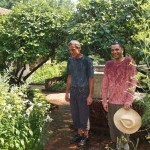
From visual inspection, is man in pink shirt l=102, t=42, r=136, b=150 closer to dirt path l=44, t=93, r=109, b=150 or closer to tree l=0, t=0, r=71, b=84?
dirt path l=44, t=93, r=109, b=150

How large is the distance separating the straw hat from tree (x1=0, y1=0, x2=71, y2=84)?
470 centimetres

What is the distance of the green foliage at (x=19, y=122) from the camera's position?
435cm

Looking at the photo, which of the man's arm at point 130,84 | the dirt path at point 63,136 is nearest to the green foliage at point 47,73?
the dirt path at point 63,136

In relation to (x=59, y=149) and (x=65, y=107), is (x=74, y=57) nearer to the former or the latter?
(x=59, y=149)

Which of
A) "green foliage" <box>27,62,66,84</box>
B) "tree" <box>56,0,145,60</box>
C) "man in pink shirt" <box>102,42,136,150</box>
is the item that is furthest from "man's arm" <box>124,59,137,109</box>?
"green foliage" <box>27,62,66,84</box>

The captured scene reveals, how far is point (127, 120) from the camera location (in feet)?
14.6

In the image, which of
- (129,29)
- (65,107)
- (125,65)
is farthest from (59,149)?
(65,107)

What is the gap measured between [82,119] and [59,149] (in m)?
0.69

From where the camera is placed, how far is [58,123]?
757 cm

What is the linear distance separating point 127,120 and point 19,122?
5.15 ft

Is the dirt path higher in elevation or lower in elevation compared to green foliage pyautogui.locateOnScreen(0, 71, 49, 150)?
lower

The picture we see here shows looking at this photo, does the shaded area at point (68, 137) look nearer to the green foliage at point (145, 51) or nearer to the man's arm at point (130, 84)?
the green foliage at point (145, 51)

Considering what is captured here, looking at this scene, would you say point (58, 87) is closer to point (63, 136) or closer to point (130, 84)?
point (63, 136)

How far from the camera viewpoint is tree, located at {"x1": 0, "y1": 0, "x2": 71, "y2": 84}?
8977 mm
